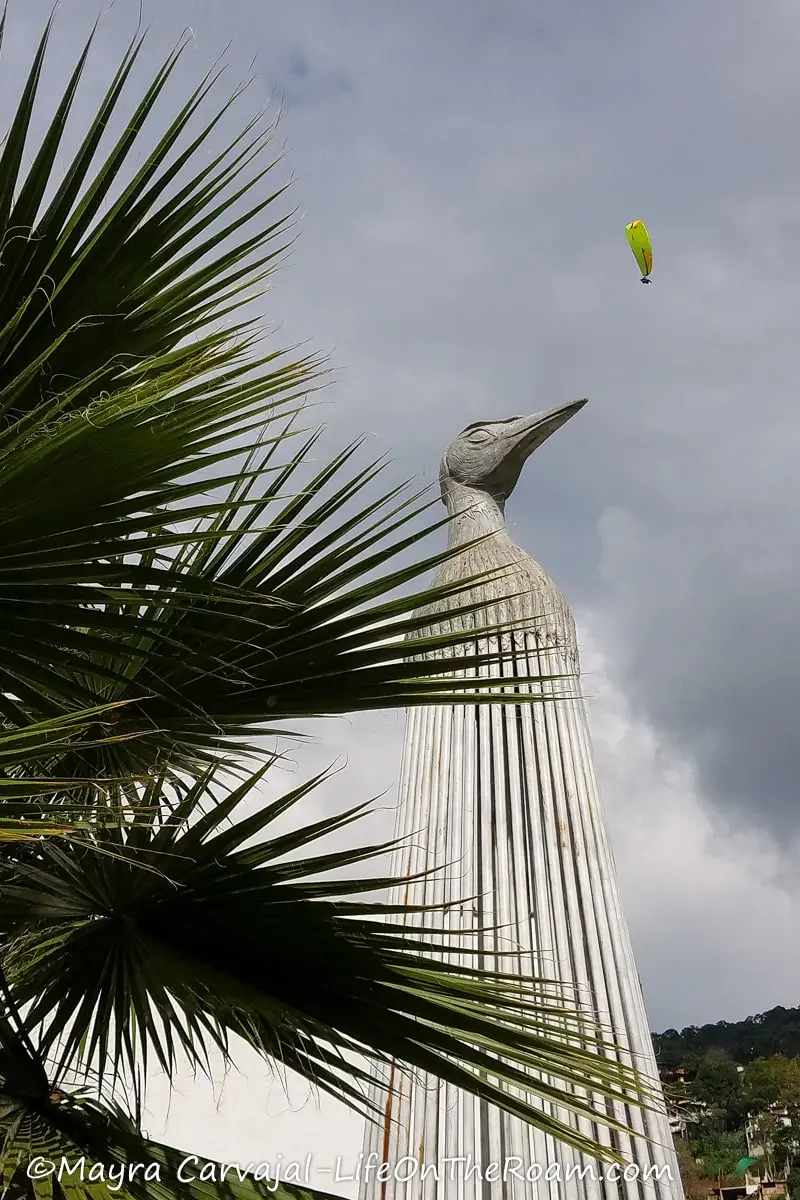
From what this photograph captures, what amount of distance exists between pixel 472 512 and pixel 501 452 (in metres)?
0.37

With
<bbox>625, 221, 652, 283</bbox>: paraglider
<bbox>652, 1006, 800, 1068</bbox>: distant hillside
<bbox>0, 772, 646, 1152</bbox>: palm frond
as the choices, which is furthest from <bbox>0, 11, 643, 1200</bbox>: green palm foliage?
<bbox>652, 1006, 800, 1068</bbox>: distant hillside

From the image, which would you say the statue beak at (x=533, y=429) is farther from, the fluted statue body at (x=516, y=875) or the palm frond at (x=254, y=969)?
the palm frond at (x=254, y=969)

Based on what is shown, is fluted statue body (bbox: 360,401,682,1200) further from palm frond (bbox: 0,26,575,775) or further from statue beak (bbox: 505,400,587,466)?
palm frond (bbox: 0,26,575,775)

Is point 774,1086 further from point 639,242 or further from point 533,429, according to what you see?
point 533,429

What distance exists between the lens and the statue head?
537cm

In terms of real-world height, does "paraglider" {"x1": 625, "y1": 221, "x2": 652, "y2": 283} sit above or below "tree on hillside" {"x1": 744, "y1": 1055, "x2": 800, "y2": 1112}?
above

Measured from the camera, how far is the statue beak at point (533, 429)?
533 centimetres

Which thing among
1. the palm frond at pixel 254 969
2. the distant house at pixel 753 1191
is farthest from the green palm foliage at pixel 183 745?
the distant house at pixel 753 1191

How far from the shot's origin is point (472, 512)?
5.27 metres

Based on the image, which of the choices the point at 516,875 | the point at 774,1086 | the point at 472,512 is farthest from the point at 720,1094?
the point at 516,875

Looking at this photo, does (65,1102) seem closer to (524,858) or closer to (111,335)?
(111,335)

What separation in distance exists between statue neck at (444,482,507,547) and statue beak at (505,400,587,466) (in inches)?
10.2

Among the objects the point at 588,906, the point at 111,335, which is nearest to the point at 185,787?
the point at 111,335

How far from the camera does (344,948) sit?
1.83 meters
